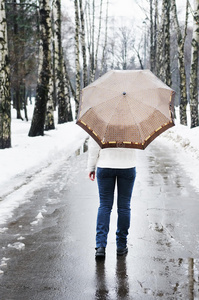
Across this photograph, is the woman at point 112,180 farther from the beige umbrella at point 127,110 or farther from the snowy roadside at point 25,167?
the snowy roadside at point 25,167

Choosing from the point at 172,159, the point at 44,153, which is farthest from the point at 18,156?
the point at 172,159

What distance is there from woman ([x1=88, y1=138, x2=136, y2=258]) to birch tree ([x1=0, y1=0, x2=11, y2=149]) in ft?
32.6

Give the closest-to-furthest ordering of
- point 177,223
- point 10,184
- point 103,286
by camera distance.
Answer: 1. point 103,286
2. point 177,223
3. point 10,184

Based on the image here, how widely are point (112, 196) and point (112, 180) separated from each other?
8.9 inches

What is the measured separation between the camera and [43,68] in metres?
17.7

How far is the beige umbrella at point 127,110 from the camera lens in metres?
4.21

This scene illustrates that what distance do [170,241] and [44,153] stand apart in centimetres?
919

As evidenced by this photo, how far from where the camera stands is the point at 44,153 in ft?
45.8

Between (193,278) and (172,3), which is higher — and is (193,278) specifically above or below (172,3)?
below

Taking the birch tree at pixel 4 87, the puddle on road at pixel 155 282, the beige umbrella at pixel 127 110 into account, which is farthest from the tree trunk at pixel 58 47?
the puddle on road at pixel 155 282

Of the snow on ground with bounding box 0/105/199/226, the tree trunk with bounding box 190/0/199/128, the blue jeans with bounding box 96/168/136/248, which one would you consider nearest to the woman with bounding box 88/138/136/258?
the blue jeans with bounding box 96/168/136/248

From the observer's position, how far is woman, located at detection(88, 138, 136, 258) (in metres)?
4.52

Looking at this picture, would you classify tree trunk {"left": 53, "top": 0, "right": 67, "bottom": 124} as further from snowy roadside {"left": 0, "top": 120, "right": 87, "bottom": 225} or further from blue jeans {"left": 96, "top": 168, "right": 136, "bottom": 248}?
blue jeans {"left": 96, "top": 168, "right": 136, "bottom": 248}

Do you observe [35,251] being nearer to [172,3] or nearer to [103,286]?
[103,286]
